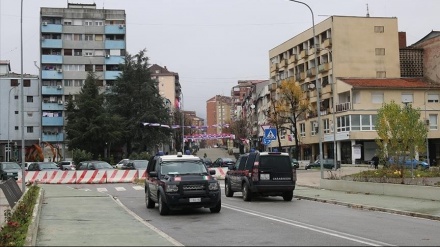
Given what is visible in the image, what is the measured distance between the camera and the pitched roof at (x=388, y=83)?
225 feet

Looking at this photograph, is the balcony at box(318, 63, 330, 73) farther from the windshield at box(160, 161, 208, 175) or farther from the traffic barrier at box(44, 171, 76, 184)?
the windshield at box(160, 161, 208, 175)

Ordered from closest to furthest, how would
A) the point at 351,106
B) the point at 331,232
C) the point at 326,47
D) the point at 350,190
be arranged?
the point at 331,232 < the point at 350,190 < the point at 351,106 < the point at 326,47

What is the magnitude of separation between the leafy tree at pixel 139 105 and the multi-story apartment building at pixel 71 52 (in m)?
15.7

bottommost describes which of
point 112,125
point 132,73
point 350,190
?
point 350,190

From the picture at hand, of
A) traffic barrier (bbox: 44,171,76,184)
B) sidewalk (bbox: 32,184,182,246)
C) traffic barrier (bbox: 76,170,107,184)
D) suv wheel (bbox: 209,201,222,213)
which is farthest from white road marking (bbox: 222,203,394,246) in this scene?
traffic barrier (bbox: 44,171,76,184)

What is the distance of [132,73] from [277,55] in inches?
1038

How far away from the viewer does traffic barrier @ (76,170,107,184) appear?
132 feet

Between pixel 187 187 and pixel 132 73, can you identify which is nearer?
pixel 187 187

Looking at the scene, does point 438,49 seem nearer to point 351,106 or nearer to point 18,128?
point 351,106

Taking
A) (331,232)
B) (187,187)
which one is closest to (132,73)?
(187,187)

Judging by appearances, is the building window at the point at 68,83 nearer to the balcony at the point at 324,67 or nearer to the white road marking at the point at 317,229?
the balcony at the point at 324,67

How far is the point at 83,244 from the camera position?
10.5m

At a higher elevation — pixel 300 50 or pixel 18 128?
pixel 300 50

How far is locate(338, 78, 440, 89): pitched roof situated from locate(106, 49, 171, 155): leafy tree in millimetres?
24695
